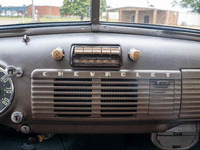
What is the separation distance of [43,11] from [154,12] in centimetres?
107

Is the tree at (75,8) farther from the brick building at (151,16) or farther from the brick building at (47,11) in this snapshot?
the brick building at (151,16)

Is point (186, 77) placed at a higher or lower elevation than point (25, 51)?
lower

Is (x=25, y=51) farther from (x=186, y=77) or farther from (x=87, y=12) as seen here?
(x=186, y=77)

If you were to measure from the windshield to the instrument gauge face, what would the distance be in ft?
2.04

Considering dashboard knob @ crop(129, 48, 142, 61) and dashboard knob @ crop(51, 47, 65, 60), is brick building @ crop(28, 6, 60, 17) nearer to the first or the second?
dashboard knob @ crop(51, 47, 65, 60)

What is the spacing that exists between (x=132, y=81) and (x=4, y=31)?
1.26 m

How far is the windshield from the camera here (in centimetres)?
190

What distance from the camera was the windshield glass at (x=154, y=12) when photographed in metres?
1.90

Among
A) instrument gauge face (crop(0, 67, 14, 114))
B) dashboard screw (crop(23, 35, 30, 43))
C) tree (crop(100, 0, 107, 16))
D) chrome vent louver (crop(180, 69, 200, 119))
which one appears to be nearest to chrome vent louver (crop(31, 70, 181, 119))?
chrome vent louver (crop(180, 69, 200, 119))

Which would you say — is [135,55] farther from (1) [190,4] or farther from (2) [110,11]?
(1) [190,4]

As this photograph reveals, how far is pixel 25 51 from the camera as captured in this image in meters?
1.67

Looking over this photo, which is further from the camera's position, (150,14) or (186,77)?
(150,14)

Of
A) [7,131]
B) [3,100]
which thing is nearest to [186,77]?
[3,100]

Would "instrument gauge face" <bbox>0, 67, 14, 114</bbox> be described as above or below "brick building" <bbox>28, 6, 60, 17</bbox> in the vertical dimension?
below
